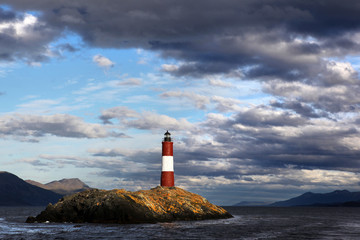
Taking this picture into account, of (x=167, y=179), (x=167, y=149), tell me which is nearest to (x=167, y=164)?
(x=167, y=149)

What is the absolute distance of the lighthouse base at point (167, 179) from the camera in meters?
59.1

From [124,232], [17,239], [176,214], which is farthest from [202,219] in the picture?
[17,239]

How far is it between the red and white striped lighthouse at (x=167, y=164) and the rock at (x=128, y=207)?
160 centimetres

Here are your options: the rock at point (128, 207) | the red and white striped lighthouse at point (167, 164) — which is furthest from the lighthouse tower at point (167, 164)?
the rock at point (128, 207)

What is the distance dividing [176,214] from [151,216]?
4933 mm

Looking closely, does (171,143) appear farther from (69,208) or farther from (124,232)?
(124,232)

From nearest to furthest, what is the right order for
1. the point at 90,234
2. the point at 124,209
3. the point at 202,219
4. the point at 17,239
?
1. the point at 17,239
2. the point at 90,234
3. the point at 124,209
4. the point at 202,219

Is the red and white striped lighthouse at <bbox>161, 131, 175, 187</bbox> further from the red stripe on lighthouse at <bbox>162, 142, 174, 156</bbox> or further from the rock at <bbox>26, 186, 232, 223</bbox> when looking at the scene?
the rock at <bbox>26, 186, 232, 223</bbox>

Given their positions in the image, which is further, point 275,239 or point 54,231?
point 54,231

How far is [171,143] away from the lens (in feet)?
195

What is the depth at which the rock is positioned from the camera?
156 feet

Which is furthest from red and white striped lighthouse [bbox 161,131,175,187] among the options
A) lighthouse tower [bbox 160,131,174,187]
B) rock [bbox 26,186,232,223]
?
rock [bbox 26,186,232,223]

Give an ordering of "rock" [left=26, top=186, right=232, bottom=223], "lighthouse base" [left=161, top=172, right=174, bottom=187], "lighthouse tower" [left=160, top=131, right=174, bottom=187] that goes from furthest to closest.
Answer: "lighthouse base" [left=161, top=172, right=174, bottom=187] → "lighthouse tower" [left=160, top=131, right=174, bottom=187] → "rock" [left=26, top=186, right=232, bottom=223]

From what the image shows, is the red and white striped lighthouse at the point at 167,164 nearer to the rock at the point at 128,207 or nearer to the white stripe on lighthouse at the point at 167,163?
the white stripe on lighthouse at the point at 167,163
